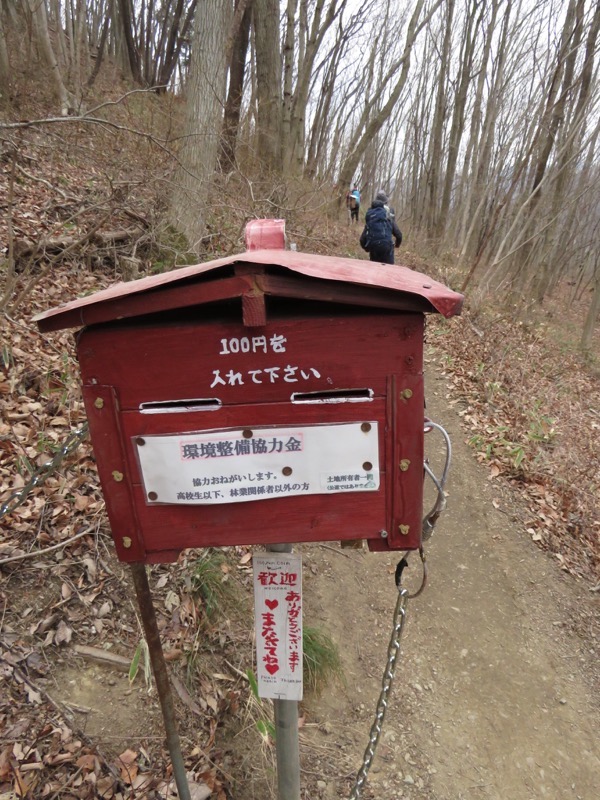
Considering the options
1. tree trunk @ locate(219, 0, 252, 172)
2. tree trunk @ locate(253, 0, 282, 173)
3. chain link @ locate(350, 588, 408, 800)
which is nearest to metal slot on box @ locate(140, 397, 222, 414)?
chain link @ locate(350, 588, 408, 800)

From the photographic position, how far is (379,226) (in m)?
7.43

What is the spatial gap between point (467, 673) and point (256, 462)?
290 cm

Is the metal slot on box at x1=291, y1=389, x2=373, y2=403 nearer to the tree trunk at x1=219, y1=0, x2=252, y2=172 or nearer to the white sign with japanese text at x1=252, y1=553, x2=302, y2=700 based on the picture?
the white sign with japanese text at x1=252, y1=553, x2=302, y2=700

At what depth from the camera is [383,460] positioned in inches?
47.6

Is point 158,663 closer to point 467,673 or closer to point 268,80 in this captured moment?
point 467,673

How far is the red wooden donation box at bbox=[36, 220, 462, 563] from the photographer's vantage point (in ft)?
3.64

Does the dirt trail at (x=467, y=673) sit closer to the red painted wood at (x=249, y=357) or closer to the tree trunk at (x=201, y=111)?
the red painted wood at (x=249, y=357)

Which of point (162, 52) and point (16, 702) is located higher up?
point (162, 52)

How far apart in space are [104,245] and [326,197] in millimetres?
7862

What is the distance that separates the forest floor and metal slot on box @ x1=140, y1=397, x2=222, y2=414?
1704 millimetres

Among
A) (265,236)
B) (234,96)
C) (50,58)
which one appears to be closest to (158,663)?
(265,236)

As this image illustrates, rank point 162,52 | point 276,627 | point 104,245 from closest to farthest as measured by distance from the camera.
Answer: point 276,627, point 104,245, point 162,52

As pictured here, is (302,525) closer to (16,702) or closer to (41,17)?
(16,702)

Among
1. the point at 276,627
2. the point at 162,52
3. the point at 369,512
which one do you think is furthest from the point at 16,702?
the point at 162,52
